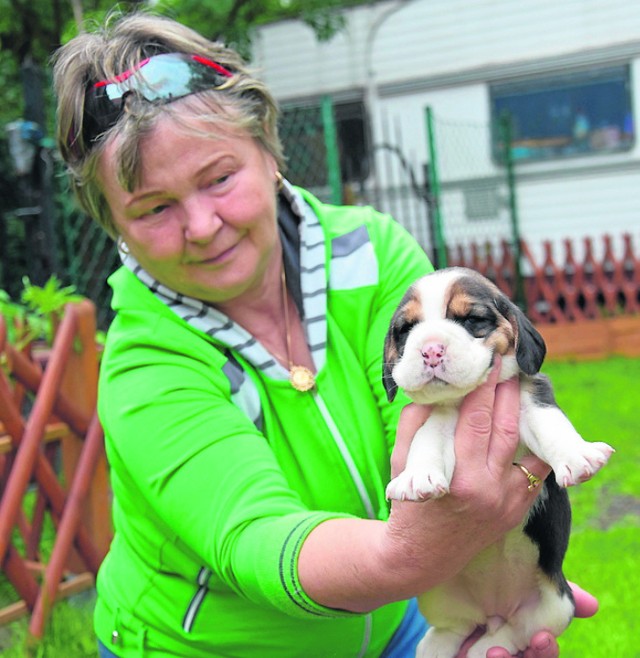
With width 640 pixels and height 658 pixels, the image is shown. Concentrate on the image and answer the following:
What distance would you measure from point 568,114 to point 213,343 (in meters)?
12.3

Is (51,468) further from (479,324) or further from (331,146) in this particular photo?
(331,146)

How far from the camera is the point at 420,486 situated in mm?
1430

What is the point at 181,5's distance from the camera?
11.2 metres

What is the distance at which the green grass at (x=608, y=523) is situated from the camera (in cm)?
378

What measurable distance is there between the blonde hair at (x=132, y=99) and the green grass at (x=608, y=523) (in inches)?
107

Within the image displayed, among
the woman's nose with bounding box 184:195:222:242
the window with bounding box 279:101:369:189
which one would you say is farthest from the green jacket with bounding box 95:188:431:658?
the window with bounding box 279:101:369:189

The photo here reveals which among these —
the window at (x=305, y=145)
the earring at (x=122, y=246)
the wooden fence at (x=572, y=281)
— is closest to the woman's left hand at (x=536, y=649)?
the earring at (x=122, y=246)

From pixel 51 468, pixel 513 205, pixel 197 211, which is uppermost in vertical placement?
pixel 197 211

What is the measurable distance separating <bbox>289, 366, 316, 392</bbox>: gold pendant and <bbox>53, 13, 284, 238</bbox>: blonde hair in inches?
23.4

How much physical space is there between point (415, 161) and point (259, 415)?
1266 centimetres

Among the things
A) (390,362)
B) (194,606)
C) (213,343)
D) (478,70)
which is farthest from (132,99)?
(478,70)

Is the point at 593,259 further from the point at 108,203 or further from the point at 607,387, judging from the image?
the point at 108,203

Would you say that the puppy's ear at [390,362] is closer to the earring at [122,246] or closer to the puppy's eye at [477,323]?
the puppy's eye at [477,323]

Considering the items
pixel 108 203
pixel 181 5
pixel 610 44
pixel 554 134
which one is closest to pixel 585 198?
pixel 554 134
